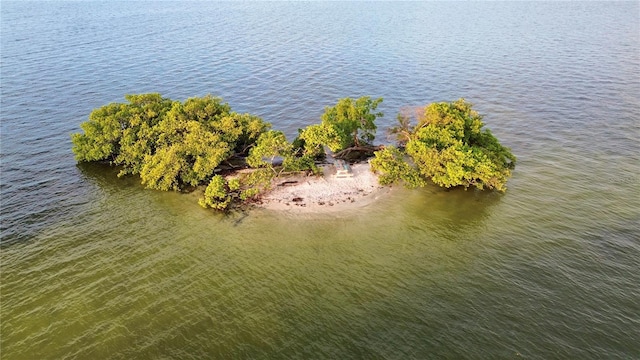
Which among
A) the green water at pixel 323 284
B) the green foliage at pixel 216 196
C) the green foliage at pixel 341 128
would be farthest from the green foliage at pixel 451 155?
the green foliage at pixel 216 196

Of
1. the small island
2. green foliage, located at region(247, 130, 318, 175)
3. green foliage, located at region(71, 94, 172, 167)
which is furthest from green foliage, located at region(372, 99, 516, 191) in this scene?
green foliage, located at region(71, 94, 172, 167)

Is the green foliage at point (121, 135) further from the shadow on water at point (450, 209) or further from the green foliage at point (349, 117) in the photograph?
the shadow on water at point (450, 209)

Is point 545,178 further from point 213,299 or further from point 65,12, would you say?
point 65,12

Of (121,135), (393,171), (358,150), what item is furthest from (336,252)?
(121,135)

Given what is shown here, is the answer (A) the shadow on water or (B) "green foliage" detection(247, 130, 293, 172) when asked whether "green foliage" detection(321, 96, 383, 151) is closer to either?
(B) "green foliage" detection(247, 130, 293, 172)

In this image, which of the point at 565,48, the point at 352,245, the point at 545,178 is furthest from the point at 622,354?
the point at 565,48

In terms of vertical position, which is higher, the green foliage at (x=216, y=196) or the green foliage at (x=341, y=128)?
the green foliage at (x=341, y=128)

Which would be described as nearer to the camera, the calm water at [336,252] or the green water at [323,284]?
the green water at [323,284]
